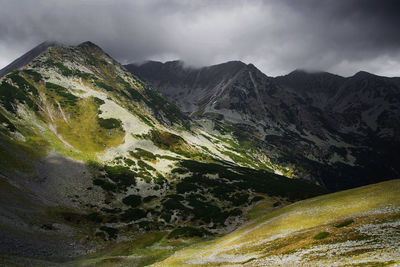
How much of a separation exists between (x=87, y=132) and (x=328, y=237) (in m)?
102

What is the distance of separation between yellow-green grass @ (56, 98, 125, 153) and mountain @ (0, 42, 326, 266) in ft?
1.29

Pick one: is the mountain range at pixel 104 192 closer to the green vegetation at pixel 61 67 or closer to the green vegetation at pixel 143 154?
the green vegetation at pixel 143 154

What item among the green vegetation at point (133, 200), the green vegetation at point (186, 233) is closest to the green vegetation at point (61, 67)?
the green vegetation at point (133, 200)

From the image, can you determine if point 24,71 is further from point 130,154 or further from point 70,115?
point 130,154

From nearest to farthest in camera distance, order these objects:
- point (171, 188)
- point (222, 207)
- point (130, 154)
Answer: point (222, 207) → point (171, 188) → point (130, 154)

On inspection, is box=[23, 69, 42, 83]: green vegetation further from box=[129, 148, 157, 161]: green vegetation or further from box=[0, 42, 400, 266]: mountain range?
box=[129, 148, 157, 161]: green vegetation

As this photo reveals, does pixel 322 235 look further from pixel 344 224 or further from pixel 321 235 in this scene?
pixel 344 224

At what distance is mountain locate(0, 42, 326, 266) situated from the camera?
42.6 m

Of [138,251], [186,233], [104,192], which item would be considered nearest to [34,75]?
[104,192]

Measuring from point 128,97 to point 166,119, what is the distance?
34549 millimetres

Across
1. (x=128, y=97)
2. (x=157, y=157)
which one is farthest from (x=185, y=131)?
(x=157, y=157)

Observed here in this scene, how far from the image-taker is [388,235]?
19.4 metres

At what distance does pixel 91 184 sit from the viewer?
7069cm

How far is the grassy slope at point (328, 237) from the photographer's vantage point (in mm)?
17812
